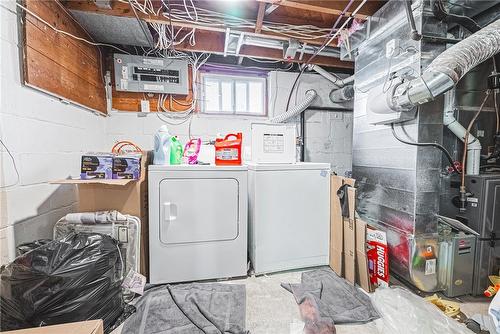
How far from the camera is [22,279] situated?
1133 millimetres

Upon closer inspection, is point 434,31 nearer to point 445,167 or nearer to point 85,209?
point 445,167

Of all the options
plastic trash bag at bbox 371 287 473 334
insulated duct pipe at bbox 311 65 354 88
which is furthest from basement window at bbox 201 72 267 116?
plastic trash bag at bbox 371 287 473 334

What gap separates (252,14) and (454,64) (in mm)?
1754

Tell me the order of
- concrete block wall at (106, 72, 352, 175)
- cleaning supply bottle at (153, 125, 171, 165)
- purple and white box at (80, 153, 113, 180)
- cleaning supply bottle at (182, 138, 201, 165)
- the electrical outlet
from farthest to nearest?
the electrical outlet, concrete block wall at (106, 72, 352, 175), cleaning supply bottle at (182, 138, 201, 165), cleaning supply bottle at (153, 125, 171, 165), purple and white box at (80, 153, 113, 180)

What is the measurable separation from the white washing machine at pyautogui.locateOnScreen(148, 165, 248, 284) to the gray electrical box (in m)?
1.50

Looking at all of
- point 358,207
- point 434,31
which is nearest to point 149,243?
point 358,207

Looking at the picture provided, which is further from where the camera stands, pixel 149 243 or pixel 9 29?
pixel 149 243

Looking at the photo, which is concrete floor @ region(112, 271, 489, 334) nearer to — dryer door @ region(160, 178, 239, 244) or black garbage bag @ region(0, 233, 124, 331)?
black garbage bag @ region(0, 233, 124, 331)

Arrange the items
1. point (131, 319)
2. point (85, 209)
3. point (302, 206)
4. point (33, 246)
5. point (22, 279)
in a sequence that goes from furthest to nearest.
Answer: point (302, 206)
point (85, 209)
point (131, 319)
point (33, 246)
point (22, 279)

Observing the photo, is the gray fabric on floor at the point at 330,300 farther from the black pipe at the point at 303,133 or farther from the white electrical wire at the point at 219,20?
the white electrical wire at the point at 219,20

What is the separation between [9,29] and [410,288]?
3518 millimetres

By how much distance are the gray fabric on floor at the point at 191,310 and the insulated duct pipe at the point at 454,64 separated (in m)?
1.98

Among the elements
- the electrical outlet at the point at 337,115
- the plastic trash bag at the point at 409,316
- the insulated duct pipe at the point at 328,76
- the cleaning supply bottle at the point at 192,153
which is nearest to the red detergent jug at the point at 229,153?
the cleaning supply bottle at the point at 192,153

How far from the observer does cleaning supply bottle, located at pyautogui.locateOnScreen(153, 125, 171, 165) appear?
6.28ft
